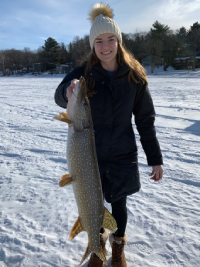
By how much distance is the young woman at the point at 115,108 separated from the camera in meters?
1.79

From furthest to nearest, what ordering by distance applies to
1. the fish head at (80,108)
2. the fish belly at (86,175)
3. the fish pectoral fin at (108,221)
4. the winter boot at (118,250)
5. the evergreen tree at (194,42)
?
the evergreen tree at (194,42), the winter boot at (118,250), the fish pectoral fin at (108,221), the fish belly at (86,175), the fish head at (80,108)

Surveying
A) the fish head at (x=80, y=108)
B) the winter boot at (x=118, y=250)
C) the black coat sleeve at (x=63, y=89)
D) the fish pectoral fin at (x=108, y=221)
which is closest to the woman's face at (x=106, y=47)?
the black coat sleeve at (x=63, y=89)

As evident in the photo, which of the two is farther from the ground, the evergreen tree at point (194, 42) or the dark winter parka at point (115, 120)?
the evergreen tree at point (194, 42)

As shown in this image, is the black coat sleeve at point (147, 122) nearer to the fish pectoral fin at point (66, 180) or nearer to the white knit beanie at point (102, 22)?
the white knit beanie at point (102, 22)

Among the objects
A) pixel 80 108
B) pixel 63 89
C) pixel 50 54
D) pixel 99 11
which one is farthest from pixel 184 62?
pixel 80 108

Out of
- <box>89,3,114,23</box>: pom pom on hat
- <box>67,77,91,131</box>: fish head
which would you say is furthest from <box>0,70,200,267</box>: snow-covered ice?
<box>89,3,114,23</box>: pom pom on hat

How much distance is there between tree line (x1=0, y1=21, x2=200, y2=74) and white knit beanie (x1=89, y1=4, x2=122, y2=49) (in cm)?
3686

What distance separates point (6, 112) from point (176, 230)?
767cm

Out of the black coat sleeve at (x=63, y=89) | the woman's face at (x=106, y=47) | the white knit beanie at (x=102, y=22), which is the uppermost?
the white knit beanie at (x=102, y=22)

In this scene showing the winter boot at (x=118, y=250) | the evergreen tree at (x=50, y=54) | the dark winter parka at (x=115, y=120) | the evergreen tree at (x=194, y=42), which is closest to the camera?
the dark winter parka at (x=115, y=120)

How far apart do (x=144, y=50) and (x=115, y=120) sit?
4876 centimetres

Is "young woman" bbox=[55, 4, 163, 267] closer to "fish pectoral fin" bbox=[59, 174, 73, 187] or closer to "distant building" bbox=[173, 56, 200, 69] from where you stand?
"fish pectoral fin" bbox=[59, 174, 73, 187]

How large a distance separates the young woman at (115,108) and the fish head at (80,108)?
0.88 ft

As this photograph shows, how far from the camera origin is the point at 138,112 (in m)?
1.99
